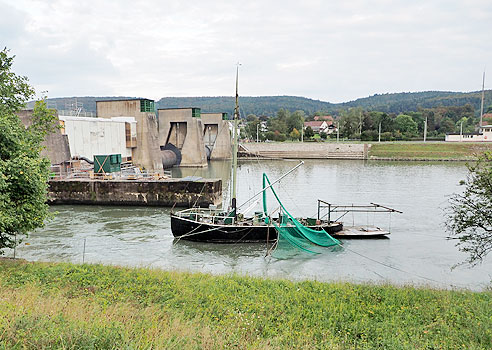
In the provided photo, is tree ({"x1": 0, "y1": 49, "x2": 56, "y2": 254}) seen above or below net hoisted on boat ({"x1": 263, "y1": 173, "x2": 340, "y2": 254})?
above

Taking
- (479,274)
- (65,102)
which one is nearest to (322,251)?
(479,274)

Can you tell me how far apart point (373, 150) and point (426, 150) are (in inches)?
409

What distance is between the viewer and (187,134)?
68.8m

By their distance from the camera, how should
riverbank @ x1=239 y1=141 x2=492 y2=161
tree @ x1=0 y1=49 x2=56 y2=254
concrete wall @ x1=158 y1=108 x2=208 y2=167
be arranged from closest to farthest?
tree @ x1=0 y1=49 x2=56 y2=254, concrete wall @ x1=158 y1=108 x2=208 y2=167, riverbank @ x1=239 y1=141 x2=492 y2=161

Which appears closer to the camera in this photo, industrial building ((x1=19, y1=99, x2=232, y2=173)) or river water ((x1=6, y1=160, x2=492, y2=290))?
river water ((x1=6, y1=160, x2=492, y2=290))

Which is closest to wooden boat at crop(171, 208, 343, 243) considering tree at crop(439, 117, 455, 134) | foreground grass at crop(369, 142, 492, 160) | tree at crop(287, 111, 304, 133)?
foreground grass at crop(369, 142, 492, 160)

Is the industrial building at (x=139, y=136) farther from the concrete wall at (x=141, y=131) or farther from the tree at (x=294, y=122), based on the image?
the tree at (x=294, y=122)

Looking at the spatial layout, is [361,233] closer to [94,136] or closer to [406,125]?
[94,136]

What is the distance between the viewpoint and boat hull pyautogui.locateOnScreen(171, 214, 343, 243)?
20.8 meters

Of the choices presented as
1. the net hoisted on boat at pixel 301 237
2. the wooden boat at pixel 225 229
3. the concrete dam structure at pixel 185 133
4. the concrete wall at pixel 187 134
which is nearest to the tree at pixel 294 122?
the concrete dam structure at pixel 185 133

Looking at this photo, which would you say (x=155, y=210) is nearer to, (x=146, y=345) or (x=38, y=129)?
(x=38, y=129)

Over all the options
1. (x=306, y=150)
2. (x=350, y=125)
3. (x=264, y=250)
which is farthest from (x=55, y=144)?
(x=350, y=125)

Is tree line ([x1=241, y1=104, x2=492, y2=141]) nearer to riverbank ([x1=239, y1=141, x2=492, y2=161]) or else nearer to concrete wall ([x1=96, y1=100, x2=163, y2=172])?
riverbank ([x1=239, y1=141, x2=492, y2=161])

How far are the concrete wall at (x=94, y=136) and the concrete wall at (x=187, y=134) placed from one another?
61.9 ft
